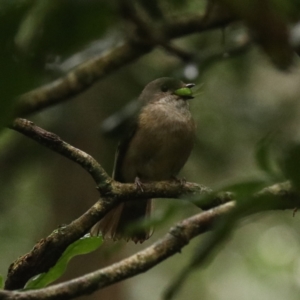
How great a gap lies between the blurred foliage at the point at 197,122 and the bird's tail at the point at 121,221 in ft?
0.39

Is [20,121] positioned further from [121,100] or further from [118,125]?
[121,100]

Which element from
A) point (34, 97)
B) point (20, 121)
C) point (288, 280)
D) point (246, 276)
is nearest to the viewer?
point (20, 121)

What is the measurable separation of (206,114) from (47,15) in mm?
5709

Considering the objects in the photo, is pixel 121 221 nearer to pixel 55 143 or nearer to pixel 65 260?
pixel 55 143

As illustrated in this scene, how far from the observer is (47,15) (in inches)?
29.6

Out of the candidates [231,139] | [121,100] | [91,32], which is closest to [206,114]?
[231,139]

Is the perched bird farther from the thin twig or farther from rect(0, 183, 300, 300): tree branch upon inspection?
rect(0, 183, 300, 300): tree branch

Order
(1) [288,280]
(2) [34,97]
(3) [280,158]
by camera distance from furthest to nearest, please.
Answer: (1) [288,280]
(2) [34,97]
(3) [280,158]

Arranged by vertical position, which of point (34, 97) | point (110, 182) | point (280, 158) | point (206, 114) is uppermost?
point (206, 114)

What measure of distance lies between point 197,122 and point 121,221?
8.99 ft

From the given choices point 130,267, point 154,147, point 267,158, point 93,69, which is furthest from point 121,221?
point 267,158

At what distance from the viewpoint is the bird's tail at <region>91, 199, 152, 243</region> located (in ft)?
10.0

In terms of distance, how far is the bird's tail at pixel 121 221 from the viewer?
10.0ft

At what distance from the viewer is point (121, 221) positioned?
3.58 metres
